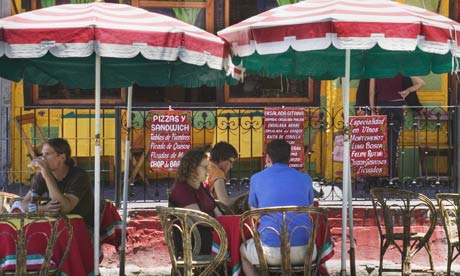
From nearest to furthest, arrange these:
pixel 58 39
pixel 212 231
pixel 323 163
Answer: pixel 58 39, pixel 212 231, pixel 323 163

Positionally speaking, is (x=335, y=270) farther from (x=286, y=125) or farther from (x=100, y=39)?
(x=100, y=39)

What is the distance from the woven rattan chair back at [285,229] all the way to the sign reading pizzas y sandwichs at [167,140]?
3073 mm

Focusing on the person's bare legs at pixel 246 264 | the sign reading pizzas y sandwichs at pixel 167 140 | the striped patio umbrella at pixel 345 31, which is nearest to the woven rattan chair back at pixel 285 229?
the person's bare legs at pixel 246 264

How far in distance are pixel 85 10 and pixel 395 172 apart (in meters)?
5.83

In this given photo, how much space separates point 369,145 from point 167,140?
2377 millimetres

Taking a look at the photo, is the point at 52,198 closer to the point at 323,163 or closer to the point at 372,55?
the point at 372,55

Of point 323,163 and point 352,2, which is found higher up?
point 352,2

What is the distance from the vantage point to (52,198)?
6027 mm

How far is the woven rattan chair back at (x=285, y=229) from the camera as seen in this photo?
18.0 ft

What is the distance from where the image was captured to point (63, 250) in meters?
5.73

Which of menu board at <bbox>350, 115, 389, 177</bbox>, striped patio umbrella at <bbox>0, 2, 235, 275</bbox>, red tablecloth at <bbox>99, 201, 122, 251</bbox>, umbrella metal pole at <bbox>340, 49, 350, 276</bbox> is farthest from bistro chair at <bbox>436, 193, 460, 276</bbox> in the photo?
red tablecloth at <bbox>99, 201, 122, 251</bbox>

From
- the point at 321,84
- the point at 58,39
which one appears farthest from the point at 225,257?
the point at 321,84

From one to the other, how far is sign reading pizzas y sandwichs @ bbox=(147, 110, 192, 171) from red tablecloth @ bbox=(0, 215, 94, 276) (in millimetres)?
2663

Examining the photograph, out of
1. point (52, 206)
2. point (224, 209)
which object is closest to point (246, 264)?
point (224, 209)
